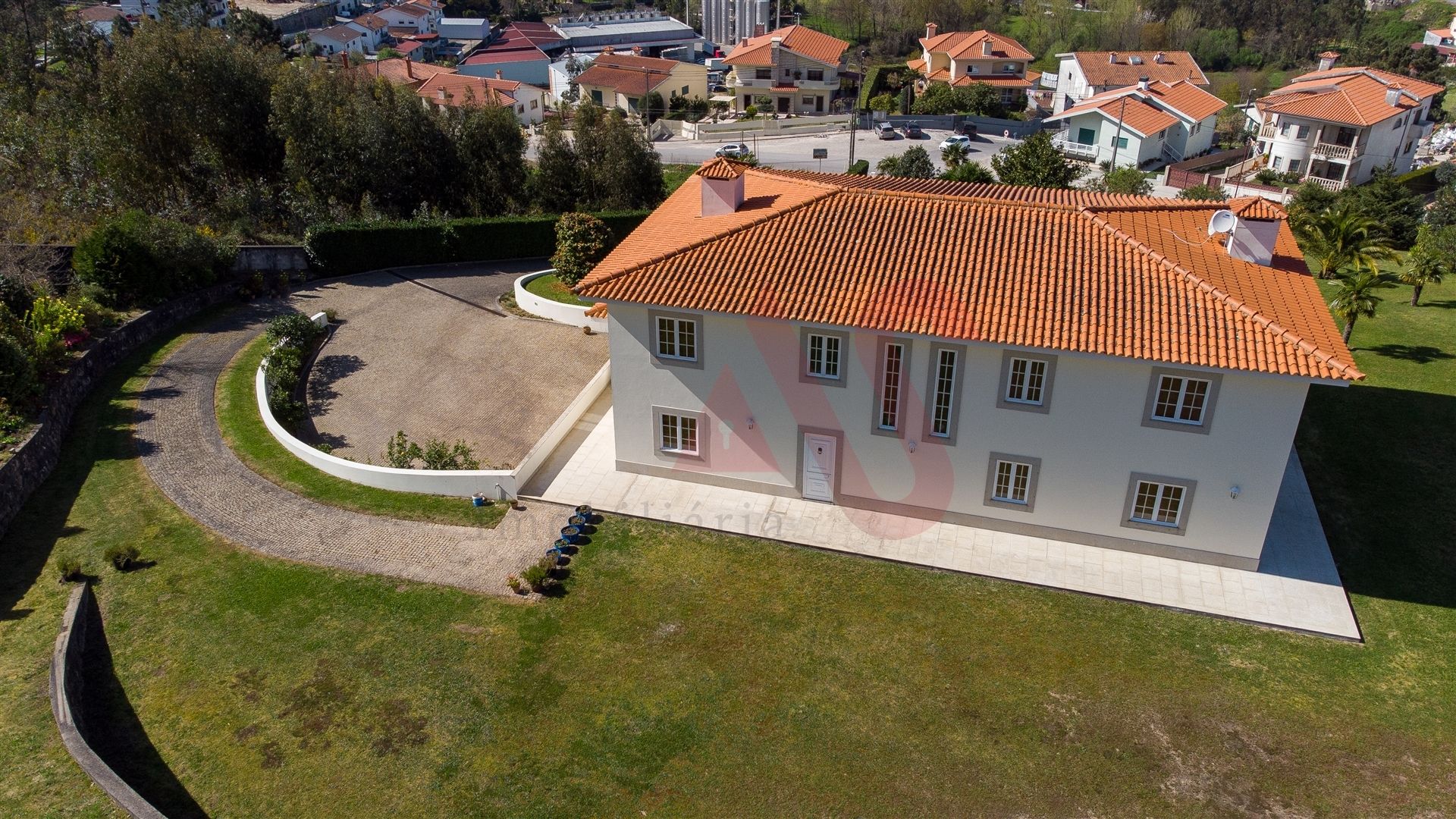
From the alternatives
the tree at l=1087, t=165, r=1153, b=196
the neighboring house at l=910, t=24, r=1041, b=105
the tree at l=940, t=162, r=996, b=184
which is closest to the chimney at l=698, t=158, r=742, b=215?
the tree at l=940, t=162, r=996, b=184

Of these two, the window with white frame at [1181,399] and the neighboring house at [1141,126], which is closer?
the window with white frame at [1181,399]

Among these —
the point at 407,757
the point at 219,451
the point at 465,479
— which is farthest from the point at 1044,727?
the point at 219,451

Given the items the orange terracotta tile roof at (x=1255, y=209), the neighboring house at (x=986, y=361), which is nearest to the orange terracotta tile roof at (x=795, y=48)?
the neighboring house at (x=986, y=361)

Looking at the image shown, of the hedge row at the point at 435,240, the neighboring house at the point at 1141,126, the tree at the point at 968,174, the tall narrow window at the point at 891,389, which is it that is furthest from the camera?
the neighboring house at the point at 1141,126

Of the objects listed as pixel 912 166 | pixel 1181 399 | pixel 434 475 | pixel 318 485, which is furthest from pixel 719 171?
pixel 912 166

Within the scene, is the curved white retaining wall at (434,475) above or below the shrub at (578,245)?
below

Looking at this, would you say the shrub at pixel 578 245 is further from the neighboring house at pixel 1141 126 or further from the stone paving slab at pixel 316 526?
the neighboring house at pixel 1141 126

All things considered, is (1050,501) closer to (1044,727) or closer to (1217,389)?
(1217,389)
